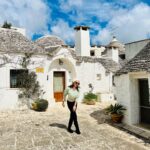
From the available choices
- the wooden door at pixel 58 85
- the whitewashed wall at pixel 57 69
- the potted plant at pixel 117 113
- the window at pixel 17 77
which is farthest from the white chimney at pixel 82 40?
the potted plant at pixel 117 113

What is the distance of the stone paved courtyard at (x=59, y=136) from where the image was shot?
7.59 m

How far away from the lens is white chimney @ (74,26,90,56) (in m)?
20.9

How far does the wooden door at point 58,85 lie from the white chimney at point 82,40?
3.73 meters

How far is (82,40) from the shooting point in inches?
824

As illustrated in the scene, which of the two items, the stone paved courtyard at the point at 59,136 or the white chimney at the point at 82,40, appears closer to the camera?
the stone paved courtyard at the point at 59,136

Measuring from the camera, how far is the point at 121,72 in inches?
432

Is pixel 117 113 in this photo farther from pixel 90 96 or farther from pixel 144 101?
pixel 90 96

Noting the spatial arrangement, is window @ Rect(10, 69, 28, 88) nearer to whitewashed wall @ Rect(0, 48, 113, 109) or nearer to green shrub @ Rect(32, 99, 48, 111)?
whitewashed wall @ Rect(0, 48, 113, 109)

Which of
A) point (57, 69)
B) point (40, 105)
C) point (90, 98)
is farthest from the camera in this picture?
point (90, 98)

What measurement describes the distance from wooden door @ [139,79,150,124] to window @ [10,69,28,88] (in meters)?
8.51

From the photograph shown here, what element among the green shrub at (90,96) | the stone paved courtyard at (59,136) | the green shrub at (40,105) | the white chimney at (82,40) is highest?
the white chimney at (82,40)

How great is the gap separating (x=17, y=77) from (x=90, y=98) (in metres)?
6.29

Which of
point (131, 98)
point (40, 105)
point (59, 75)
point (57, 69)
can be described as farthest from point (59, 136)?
point (59, 75)

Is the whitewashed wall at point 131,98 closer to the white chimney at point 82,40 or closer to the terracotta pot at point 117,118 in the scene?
the terracotta pot at point 117,118
